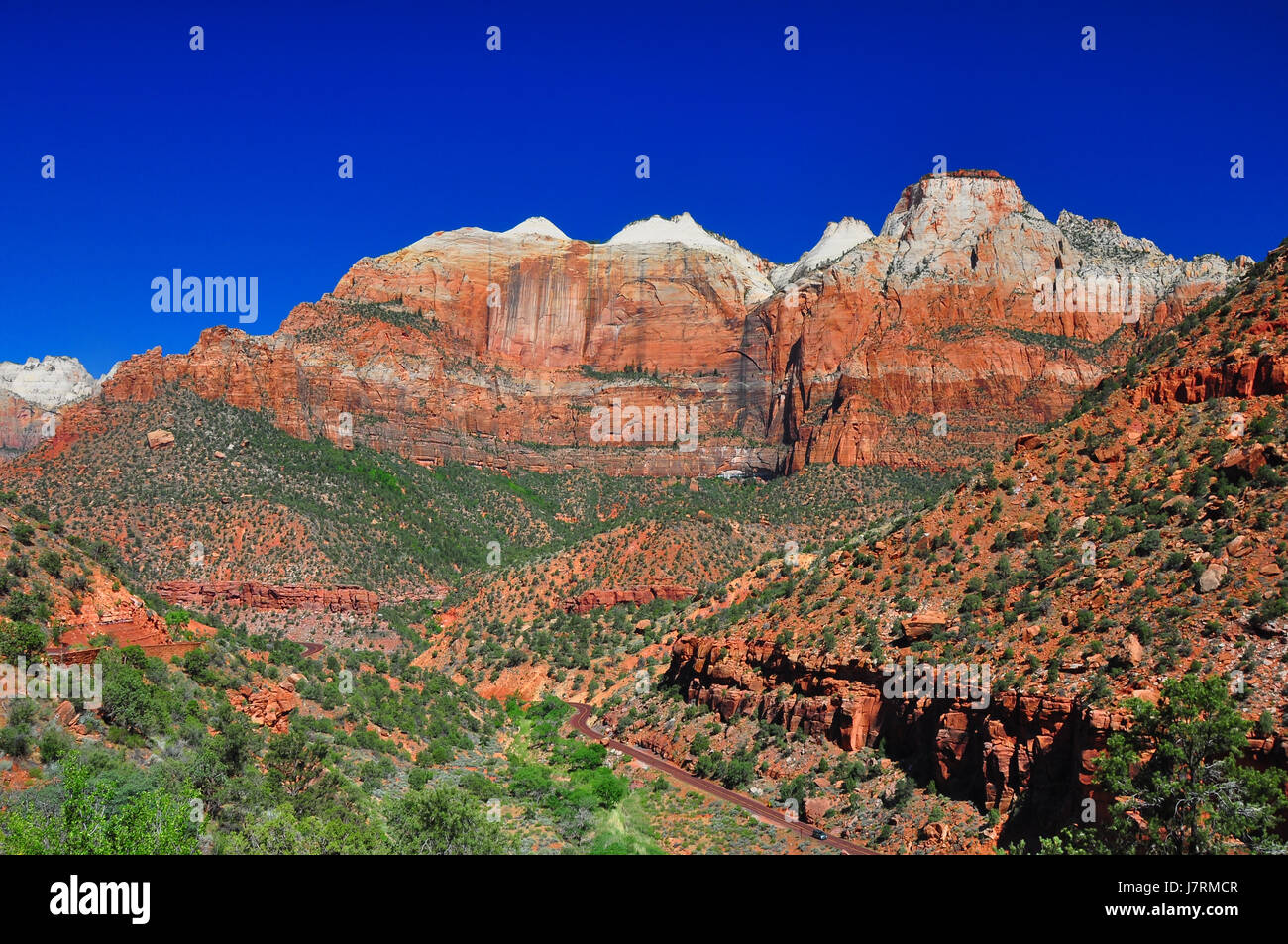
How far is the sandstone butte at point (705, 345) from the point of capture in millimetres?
103000

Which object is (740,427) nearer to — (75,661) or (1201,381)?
(1201,381)

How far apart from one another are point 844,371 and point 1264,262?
72.1 metres

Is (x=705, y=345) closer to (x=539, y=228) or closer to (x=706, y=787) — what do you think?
(x=539, y=228)

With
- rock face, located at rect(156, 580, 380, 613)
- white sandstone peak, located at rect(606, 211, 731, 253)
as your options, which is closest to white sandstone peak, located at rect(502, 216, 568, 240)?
white sandstone peak, located at rect(606, 211, 731, 253)

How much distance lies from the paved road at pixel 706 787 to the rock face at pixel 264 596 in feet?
83.4

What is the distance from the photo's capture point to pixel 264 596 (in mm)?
67812

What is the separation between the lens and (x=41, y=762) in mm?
19641

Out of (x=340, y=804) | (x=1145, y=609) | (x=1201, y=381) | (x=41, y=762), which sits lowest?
(x=340, y=804)

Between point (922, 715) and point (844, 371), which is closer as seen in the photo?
point (922, 715)

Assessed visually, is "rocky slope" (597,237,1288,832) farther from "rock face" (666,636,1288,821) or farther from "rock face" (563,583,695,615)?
"rock face" (563,583,695,615)

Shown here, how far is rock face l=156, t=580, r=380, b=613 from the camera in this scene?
218 ft

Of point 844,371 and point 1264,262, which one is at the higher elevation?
point 844,371

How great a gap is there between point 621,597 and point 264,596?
28.6 meters
